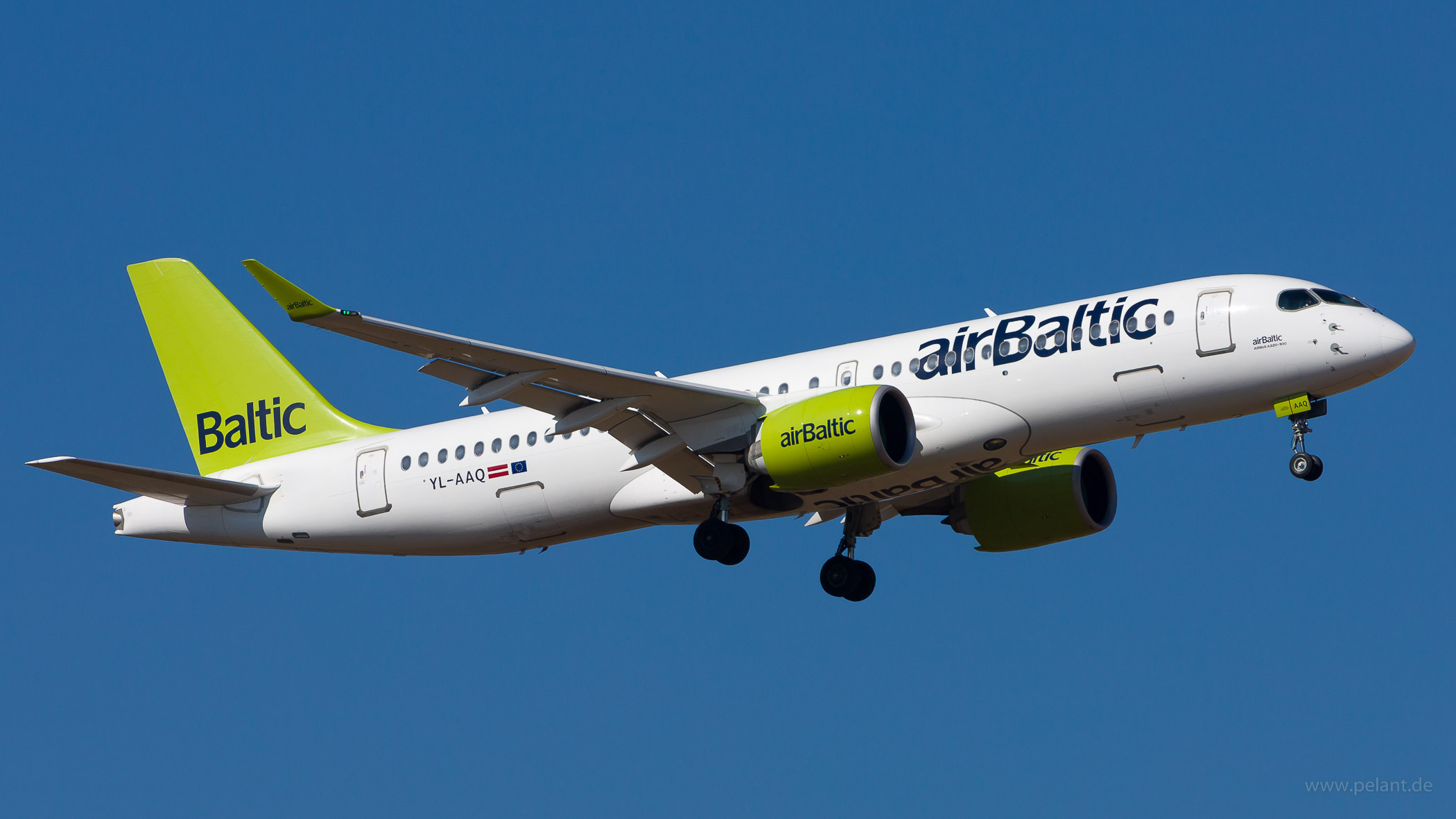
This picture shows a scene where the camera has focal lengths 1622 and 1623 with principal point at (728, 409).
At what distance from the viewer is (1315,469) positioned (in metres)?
27.7

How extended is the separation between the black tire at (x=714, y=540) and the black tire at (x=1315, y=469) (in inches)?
410

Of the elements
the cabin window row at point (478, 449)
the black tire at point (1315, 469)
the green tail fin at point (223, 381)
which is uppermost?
the green tail fin at point (223, 381)

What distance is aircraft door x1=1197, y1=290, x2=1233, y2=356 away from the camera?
27844 mm

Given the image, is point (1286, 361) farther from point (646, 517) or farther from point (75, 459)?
point (75, 459)

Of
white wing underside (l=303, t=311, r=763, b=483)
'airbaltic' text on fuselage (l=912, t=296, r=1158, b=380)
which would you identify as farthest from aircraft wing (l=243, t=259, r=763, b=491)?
'airbaltic' text on fuselage (l=912, t=296, r=1158, b=380)

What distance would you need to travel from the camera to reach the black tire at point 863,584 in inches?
1353

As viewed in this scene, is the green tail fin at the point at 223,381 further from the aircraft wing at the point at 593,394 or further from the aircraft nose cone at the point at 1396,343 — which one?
the aircraft nose cone at the point at 1396,343

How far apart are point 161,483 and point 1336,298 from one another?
23061 millimetres

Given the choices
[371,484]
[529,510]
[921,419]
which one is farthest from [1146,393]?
[371,484]

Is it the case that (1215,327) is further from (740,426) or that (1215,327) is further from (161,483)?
(161,483)

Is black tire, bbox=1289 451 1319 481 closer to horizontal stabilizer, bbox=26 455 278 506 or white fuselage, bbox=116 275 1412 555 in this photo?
white fuselage, bbox=116 275 1412 555

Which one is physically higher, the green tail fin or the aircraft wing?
the green tail fin

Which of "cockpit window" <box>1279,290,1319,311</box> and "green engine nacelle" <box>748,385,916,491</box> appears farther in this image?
"green engine nacelle" <box>748,385,916,491</box>

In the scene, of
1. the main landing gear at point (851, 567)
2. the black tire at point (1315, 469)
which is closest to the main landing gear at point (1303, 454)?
the black tire at point (1315, 469)
